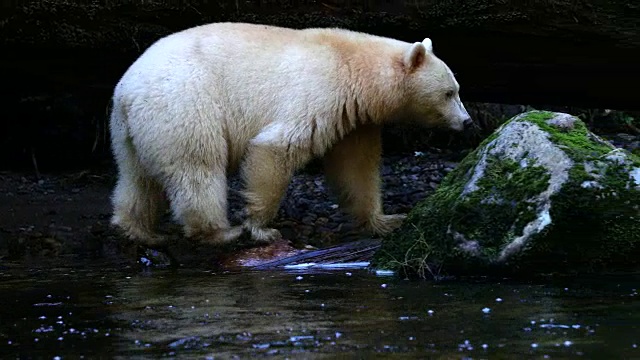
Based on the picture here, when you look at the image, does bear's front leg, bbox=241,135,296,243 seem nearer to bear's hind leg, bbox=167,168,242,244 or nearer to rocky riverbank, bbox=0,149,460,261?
bear's hind leg, bbox=167,168,242,244

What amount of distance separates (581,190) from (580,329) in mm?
1768

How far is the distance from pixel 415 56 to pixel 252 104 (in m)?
1.34

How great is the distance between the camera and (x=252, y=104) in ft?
26.6

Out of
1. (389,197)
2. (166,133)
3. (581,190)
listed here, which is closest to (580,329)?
(581,190)

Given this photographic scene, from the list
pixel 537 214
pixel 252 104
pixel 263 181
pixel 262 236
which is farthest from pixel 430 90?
pixel 537 214

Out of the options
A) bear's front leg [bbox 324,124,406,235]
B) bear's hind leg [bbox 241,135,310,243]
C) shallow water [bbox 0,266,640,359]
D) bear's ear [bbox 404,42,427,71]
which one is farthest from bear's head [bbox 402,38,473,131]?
shallow water [bbox 0,266,640,359]

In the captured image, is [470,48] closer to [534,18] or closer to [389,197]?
[534,18]

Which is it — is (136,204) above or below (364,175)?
below

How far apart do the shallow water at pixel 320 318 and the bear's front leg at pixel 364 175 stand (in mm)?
1578

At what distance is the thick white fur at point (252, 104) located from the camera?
25.6 ft

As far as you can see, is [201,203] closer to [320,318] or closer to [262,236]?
[262,236]

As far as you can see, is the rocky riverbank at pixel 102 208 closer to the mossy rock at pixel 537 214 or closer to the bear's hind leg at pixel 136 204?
the bear's hind leg at pixel 136 204

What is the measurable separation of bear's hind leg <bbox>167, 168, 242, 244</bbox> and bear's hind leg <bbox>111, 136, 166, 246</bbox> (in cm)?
50

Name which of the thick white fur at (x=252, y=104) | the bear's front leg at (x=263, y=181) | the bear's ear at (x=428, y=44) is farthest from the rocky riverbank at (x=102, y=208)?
the bear's ear at (x=428, y=44)
